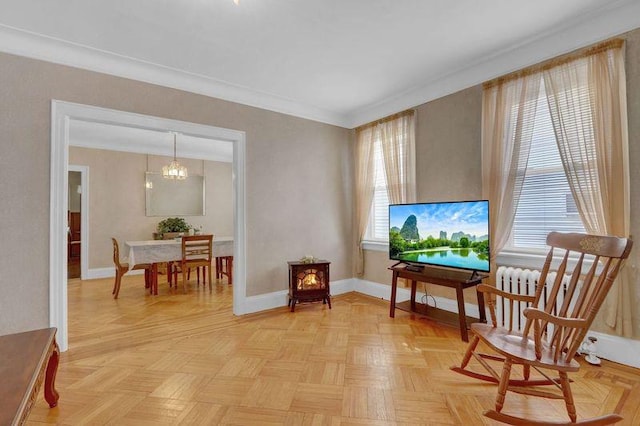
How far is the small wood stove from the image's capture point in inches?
147

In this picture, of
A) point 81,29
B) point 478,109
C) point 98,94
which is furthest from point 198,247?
point 478,109

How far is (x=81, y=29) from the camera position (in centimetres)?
246

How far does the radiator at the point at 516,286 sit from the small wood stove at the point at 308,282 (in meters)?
1.90

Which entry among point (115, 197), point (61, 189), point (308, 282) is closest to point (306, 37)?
point (61, 189)

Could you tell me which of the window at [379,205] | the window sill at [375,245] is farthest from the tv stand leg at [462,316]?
the window at [379,205]

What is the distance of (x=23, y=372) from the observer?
1.37 m

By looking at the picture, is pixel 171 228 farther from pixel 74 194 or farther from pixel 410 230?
pixel 410 230

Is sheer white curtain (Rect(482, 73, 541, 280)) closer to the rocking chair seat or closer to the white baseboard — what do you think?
the white baseboard

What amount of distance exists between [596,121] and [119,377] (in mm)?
4147

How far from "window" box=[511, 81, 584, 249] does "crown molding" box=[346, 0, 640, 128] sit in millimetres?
Result: 307

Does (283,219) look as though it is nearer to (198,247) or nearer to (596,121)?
(198,247)

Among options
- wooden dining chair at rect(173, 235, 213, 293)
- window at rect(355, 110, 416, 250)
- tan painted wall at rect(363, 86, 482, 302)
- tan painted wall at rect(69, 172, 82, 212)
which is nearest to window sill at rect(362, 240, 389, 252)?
window at rect(355, 110, 416, 250)

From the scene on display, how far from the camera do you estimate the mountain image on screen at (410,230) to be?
3.35m

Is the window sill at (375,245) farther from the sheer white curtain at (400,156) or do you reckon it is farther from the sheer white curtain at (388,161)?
the sheer white curtain at (400,156)
